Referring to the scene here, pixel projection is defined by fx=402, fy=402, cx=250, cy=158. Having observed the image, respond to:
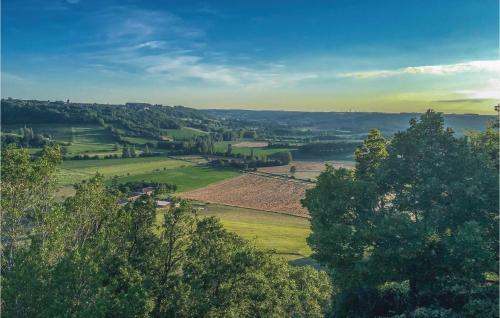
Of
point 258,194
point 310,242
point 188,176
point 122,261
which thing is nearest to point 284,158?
point 188,176

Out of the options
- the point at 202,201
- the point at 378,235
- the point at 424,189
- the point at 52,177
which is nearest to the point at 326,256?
the point at 378,235

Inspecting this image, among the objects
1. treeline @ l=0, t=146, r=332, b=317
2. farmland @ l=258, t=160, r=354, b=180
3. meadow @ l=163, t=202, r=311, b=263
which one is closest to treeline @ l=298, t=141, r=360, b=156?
farmland @ l=258, t=160, r=354, b=180

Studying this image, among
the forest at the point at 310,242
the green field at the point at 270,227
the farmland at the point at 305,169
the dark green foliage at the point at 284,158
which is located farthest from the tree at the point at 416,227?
the dark green foliage at the point at 284,158

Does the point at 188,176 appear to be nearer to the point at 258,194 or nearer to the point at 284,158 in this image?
the point at 258,194

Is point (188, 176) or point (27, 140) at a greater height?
point (27, 140)

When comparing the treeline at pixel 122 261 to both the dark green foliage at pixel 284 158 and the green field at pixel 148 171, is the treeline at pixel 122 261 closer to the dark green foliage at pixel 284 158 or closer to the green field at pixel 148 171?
the green field at pixel 148 171

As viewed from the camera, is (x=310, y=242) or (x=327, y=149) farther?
(x=327, y=149)
